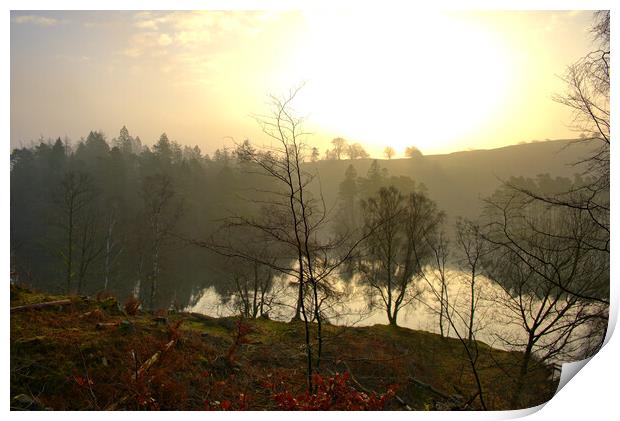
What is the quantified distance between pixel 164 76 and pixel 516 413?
6111mm

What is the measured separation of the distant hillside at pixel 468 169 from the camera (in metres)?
4.87

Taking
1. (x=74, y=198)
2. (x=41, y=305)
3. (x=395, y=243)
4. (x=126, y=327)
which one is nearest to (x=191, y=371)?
(x=126, y=327)

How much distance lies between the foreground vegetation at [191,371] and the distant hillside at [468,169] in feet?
7.94

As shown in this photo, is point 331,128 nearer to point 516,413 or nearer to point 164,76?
point 164,76

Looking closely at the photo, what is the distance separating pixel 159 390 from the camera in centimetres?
376

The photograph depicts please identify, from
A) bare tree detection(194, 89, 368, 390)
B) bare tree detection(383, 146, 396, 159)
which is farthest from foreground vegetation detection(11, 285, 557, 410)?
bare tree detection(383, 146, 396, 159)

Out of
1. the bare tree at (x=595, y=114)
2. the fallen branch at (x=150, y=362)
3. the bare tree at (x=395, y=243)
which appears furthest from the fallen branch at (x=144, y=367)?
the bare tree at (x=595, y=114)

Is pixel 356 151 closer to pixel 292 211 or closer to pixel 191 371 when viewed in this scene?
pixel 292 211

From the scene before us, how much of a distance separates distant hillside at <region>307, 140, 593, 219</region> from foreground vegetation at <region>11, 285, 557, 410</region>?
7.94 ft

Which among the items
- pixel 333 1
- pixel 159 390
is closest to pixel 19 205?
pixel 159 390

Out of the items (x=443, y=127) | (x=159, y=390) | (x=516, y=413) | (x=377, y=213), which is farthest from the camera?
(x=377, y=213)

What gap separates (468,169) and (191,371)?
4.69m

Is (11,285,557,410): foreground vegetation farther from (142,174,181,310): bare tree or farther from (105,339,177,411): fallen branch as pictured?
(142,174,181,310): bare tree

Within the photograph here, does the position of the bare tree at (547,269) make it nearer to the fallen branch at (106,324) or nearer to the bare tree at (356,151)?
the bare tree at (356,151)
